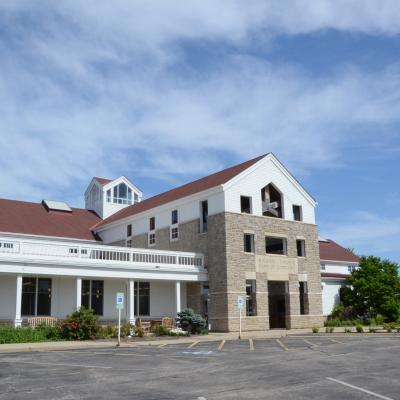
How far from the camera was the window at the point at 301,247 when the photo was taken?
37.9m

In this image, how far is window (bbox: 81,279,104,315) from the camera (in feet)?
108

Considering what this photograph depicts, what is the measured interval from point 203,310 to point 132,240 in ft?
32.4

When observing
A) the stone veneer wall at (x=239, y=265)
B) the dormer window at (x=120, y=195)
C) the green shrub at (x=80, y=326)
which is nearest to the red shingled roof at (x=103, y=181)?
the dormer window at (x=120, y=195)

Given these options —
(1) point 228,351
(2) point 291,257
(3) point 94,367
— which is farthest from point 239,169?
(3) point 94,367

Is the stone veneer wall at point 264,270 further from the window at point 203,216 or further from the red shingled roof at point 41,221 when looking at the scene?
the red shingled roof at point 41,221

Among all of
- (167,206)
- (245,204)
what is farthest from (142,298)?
(245,204)

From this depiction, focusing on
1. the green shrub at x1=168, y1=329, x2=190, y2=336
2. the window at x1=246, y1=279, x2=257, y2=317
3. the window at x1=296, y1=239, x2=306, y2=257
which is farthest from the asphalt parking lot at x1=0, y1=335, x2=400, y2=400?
the window at x1=296, y1=239, x2=306, y2=257

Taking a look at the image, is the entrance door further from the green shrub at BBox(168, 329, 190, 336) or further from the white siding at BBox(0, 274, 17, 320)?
the white siding at BBox(0, 274, 17, 320)

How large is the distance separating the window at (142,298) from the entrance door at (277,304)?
8513mm

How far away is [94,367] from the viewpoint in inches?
580

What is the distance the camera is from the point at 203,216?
35.8m

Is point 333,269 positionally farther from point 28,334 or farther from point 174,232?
point 28,334

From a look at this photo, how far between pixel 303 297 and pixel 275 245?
484cm

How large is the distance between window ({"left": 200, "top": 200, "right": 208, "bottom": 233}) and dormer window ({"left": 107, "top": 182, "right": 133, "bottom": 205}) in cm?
1583
